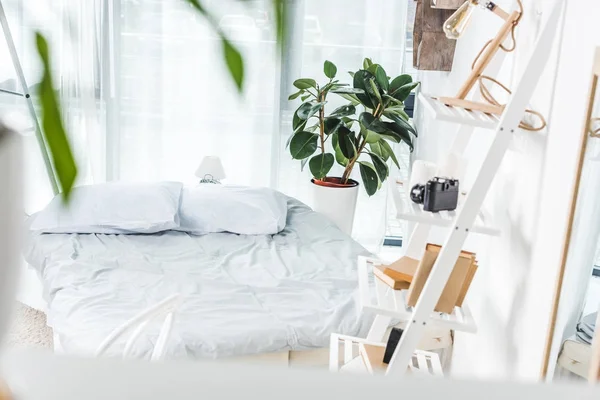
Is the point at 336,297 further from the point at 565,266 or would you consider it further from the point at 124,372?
the point at 124,372

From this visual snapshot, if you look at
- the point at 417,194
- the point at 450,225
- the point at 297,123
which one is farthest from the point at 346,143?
the point at 450,225

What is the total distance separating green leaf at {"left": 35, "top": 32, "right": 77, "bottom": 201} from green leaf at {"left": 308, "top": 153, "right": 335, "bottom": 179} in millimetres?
3722

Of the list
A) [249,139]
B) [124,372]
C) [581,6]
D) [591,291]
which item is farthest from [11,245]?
[249,139]

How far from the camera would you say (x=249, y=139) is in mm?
4457

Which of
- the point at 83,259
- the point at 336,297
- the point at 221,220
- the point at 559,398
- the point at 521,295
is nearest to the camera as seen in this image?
the point at 559,398

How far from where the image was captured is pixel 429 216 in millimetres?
2029

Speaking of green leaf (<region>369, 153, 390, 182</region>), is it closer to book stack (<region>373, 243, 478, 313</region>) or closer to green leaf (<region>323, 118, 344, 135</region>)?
green leaf (<region>323, 118, 344, 135</region>)

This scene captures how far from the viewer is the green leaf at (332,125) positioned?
3.99 m

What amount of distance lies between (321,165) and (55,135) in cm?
374

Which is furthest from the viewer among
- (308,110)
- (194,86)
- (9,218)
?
(194,86)

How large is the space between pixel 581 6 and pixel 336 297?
1350mm

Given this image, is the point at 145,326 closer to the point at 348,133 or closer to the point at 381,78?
the point at 348,133

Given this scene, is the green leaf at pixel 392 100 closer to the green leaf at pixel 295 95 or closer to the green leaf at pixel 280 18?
the green leaf at pixel 295 95

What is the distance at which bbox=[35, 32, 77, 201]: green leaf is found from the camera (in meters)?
0.26
